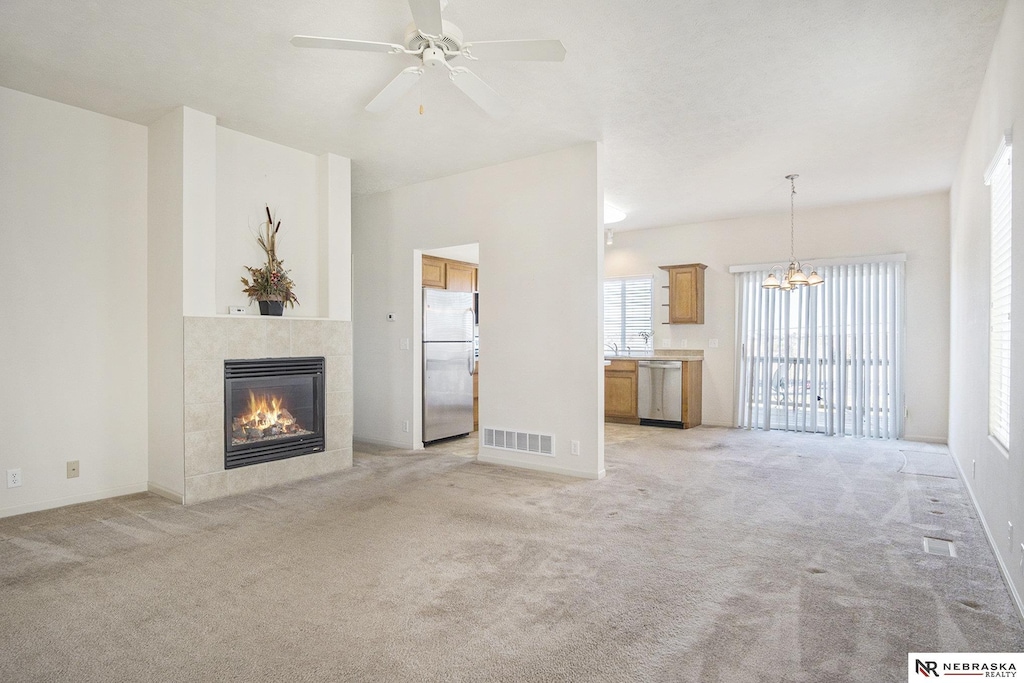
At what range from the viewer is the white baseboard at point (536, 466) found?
4.61m

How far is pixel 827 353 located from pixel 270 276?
6.27 m

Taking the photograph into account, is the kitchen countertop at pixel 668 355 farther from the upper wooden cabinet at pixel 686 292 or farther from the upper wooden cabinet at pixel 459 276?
the upper wooden cabinet at pixel 459 276

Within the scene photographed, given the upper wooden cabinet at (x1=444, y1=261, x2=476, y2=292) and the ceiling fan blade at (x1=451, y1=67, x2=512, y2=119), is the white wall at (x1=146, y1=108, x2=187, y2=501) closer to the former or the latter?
the ceiling fan blade at (x1=451, y1=67, x2=512, y2=119)

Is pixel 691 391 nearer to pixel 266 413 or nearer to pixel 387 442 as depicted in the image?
pixel 387 442

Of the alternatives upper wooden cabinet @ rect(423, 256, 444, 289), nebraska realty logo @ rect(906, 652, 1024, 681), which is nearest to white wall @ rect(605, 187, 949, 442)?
upper wooden cabinet @ rect(423, 256, 444, 289)

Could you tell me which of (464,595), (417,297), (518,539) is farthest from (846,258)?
(464,595)

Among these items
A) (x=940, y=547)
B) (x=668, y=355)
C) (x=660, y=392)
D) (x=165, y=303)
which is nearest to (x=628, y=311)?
(x=668, y=355)

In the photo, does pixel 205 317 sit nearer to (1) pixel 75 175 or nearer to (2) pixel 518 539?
(1) pixel 75 175

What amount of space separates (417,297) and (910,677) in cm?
487

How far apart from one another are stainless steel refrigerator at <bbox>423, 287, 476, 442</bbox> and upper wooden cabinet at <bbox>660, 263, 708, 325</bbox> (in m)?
3.02

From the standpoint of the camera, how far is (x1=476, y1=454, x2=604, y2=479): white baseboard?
15.1 ft

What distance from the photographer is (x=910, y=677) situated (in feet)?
6.08

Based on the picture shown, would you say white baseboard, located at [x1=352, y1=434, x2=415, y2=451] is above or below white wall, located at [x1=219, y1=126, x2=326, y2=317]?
below

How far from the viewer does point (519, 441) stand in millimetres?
5016
